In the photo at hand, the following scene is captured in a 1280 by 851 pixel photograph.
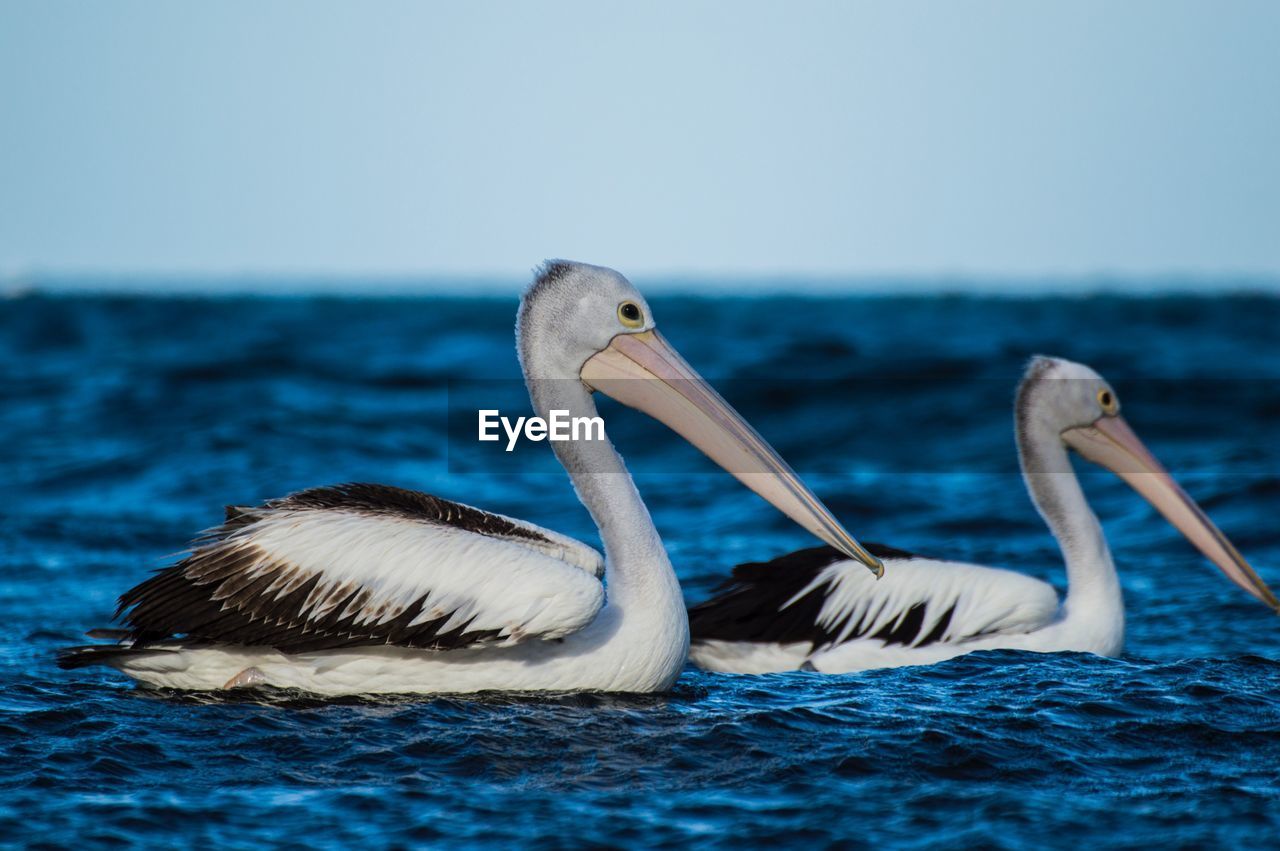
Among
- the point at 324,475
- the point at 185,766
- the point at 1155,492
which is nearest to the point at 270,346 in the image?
the point at 324,475

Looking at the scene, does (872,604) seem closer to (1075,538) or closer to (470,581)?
(1075,538)

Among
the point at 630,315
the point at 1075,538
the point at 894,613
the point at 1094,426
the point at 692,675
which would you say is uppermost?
the point at 630,315

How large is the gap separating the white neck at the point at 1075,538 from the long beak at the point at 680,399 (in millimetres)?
1693

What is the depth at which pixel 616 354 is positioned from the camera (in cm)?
517

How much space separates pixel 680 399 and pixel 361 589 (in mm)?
1224

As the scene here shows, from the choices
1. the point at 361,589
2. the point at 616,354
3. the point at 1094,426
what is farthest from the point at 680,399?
the point at 1094,426

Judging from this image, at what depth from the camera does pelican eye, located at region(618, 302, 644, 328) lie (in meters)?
5.14

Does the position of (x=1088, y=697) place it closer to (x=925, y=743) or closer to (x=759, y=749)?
(x=925, y=743)

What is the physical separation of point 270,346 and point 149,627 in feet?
50.6

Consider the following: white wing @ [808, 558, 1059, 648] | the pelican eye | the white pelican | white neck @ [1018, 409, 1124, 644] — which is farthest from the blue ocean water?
the pelican eye

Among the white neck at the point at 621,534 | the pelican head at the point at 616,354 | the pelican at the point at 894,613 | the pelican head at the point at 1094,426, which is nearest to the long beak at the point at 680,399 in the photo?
the pelican head at the point at 616,354

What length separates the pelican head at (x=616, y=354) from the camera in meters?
5.11

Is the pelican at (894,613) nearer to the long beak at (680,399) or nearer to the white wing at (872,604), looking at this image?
the white wing at (872,604)

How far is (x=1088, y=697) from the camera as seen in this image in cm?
499
